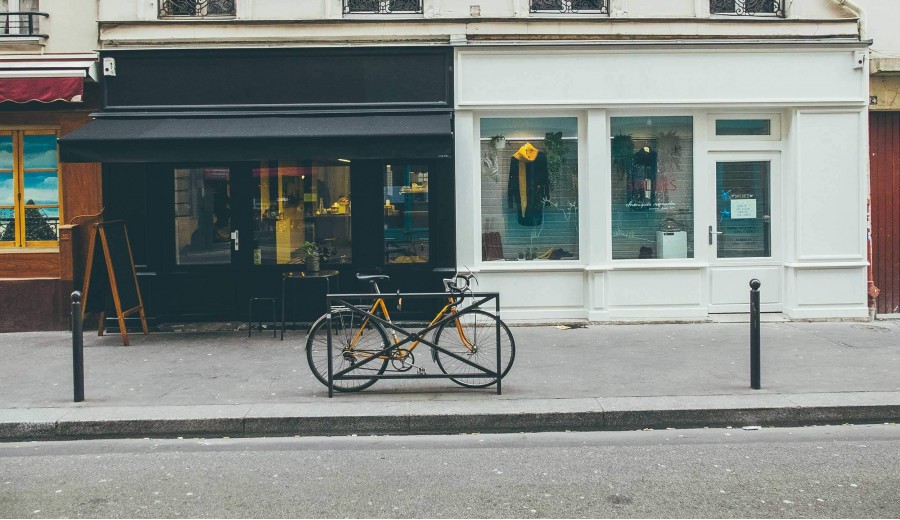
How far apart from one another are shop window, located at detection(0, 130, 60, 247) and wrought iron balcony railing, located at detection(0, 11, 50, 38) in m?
1.29

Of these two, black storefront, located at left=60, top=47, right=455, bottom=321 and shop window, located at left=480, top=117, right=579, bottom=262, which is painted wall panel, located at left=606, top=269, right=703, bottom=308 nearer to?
shop window, located at left=480, top=117, right=579, bottom=262

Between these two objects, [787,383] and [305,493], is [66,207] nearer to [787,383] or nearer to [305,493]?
[305,493]

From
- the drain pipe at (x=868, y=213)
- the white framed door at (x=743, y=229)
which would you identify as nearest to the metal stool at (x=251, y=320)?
the white framed door at (x=743, y=229)

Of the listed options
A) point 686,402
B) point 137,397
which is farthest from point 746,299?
point 137,397

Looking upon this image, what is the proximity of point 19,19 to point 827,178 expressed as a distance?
424 inches

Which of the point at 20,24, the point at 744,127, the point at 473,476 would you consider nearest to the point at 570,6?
the point at 744,127

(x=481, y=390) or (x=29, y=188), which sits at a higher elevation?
(x=29, y=188)

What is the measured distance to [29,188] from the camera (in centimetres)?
1238

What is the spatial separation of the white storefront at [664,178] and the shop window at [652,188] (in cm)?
2

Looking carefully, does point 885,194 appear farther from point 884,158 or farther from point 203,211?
point 203,211

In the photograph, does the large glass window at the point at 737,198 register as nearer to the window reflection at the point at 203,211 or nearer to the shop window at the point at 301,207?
the shop window at the point at 301,207

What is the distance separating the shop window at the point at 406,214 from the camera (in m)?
12.5

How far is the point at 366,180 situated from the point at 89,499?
7.11 metres

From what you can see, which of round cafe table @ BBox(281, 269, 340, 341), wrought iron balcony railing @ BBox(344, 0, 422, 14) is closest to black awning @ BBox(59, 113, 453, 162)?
round cafe table @ BBox(281, 269, 340, 341)
